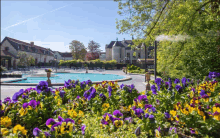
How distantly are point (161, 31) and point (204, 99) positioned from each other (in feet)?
25.7

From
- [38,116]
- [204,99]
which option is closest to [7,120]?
[38,116]

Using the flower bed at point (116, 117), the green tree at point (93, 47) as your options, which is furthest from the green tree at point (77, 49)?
the flower bed at point (116, 117)

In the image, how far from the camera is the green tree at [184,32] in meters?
6.88

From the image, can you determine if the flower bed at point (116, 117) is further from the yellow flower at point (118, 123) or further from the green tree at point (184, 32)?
the green tree at point (184, 32)

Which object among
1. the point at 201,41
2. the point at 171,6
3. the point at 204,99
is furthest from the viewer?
the point at 171,6

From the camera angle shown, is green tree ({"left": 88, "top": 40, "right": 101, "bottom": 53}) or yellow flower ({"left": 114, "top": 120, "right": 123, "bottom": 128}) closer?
yellow flower ({"left": 114, "top": 120, "right": 123, "bottom": 128})

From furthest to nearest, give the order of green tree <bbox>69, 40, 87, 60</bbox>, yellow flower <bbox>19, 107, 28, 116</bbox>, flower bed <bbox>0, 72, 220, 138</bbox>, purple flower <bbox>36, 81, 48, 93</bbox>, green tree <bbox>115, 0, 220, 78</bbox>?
green tree <bbox>69, 40, 87, 60</bbox> < green tree <bbox>115, 0, 220, 78</bbox> < purple flower <bbox>36, 81, 48, 93</bbox> < yellow flower <bbox>19, 107, 28, 116</bbox> < flower bed <bbox>0, 72, 220, 138</bbox>

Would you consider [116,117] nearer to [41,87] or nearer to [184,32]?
[41,87]

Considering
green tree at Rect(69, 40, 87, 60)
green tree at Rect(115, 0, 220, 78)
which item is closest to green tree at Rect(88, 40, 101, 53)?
green tree at Rect(69, 40, 87, 60)

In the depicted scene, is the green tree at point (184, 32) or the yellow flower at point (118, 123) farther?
the green tree at point (184, 32)

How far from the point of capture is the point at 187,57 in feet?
23.2

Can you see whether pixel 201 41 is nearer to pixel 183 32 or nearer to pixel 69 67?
pixel 183 32

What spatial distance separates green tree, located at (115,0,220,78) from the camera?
6.88 m

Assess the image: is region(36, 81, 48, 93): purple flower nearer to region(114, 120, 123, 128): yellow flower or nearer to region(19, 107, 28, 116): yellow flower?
region(19, 107, 28, 116): yellow flower
